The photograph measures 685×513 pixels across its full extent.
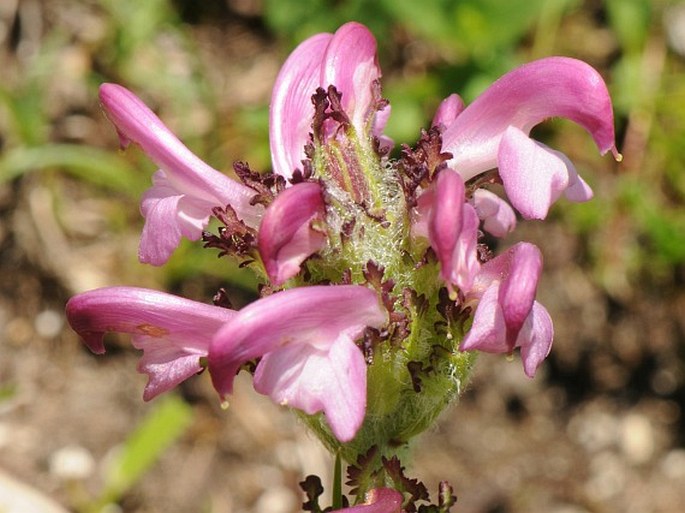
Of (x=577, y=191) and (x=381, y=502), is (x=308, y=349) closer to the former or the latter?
(x=381, y=502)

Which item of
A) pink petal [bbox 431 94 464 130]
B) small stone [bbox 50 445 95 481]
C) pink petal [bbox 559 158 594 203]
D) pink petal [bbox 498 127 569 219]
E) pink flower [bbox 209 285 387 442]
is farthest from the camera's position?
small stone [bbox 50 445 95 481]

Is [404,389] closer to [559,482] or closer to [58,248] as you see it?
[559,482]

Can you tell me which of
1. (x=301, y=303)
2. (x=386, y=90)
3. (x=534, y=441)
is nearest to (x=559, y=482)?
(x=534, y=441)

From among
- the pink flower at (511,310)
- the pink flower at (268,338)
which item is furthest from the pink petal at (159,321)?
the pink flower at (511,310)

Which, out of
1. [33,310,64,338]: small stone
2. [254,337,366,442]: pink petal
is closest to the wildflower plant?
[254,337,366,442]: pink petal

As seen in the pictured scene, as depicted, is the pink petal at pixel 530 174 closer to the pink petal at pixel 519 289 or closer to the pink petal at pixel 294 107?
the pink petal at pixel 519 289

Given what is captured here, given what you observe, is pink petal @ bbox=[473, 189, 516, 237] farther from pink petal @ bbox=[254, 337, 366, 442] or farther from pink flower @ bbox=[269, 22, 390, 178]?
pink petal @ bbox=[254, 337, 366, 442]

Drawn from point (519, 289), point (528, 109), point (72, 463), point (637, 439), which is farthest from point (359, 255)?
point (637, 439)
